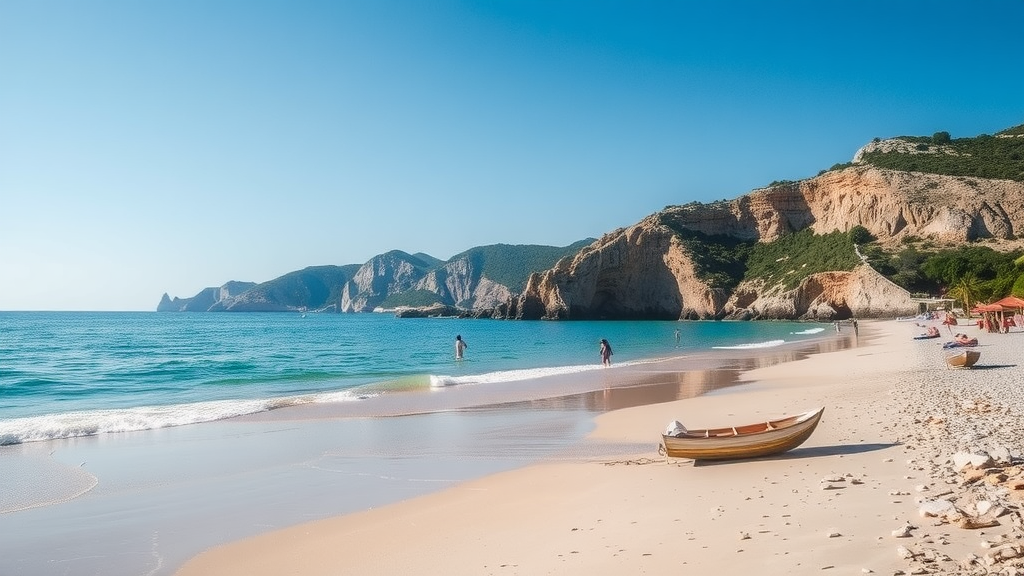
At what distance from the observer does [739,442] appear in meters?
9.41

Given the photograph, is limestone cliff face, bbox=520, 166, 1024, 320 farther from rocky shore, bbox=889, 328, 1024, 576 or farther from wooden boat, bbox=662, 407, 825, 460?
wooden boat, bbox=662, 407, 825, 460

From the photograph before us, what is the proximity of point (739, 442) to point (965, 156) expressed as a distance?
11267 cm

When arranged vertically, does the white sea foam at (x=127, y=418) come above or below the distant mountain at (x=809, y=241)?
below

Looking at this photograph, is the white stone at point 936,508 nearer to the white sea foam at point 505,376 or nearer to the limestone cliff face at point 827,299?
the white sea foam at point 505,376

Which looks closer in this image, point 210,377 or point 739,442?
point 739,442

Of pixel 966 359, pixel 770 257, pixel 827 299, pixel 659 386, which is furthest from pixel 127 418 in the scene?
pixel 770 257

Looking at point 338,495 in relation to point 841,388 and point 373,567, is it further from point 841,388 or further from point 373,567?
point 841,388

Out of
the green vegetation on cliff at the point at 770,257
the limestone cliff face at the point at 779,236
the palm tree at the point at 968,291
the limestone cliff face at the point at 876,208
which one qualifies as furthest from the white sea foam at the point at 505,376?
the limestone cliff face at the point at 876,208

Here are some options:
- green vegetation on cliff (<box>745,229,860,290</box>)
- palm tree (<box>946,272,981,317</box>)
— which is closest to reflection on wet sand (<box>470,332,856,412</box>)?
palm tree (<box>946,272,981,317</box>)

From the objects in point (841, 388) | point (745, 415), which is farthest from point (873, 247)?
point (745, 415)

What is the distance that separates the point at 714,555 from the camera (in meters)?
5.66

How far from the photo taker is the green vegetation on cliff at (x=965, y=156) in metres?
86.4

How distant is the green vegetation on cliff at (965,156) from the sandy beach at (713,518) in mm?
93848

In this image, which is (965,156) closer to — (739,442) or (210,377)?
(210,377)
